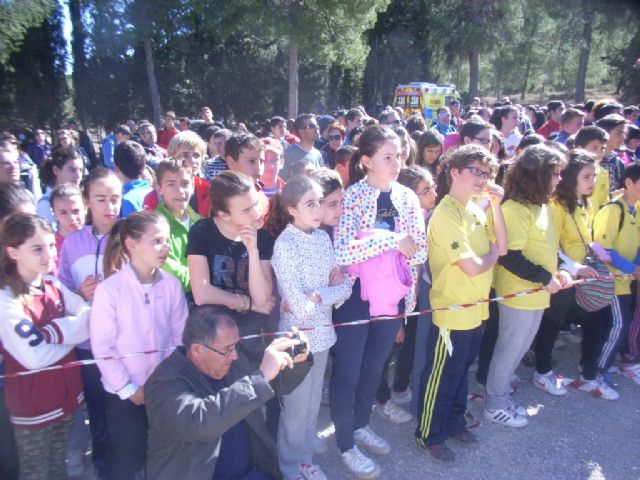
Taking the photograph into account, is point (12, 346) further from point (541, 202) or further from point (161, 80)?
point (161, 80)

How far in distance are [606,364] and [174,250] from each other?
11.7 ft

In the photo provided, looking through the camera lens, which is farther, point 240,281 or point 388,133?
point 388,133

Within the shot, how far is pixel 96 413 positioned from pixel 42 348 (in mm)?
847

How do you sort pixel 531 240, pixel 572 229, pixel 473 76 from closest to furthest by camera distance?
pixel 531 240, pixel 572 229, pixel 473 76

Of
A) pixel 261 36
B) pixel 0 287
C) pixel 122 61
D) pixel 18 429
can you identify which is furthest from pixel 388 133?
pixel 122 61

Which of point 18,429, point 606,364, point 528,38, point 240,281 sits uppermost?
point 528,38

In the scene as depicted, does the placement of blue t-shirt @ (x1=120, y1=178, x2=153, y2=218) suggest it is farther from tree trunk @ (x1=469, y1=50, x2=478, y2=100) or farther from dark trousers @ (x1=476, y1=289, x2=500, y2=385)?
tree trunk @ (x1=469, y1=50, x2=478, y2=100)

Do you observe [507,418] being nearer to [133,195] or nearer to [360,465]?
[360,465]

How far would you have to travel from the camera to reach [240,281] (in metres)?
2.79

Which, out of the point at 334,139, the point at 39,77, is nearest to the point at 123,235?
the point at 334,139

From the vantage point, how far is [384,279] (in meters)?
2.83

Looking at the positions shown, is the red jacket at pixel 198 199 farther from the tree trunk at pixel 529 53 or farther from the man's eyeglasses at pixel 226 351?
the tree trunk at pixel 529 53

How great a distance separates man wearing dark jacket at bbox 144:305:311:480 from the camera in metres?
2.00

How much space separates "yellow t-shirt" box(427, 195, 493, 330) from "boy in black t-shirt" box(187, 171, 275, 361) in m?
1.07
